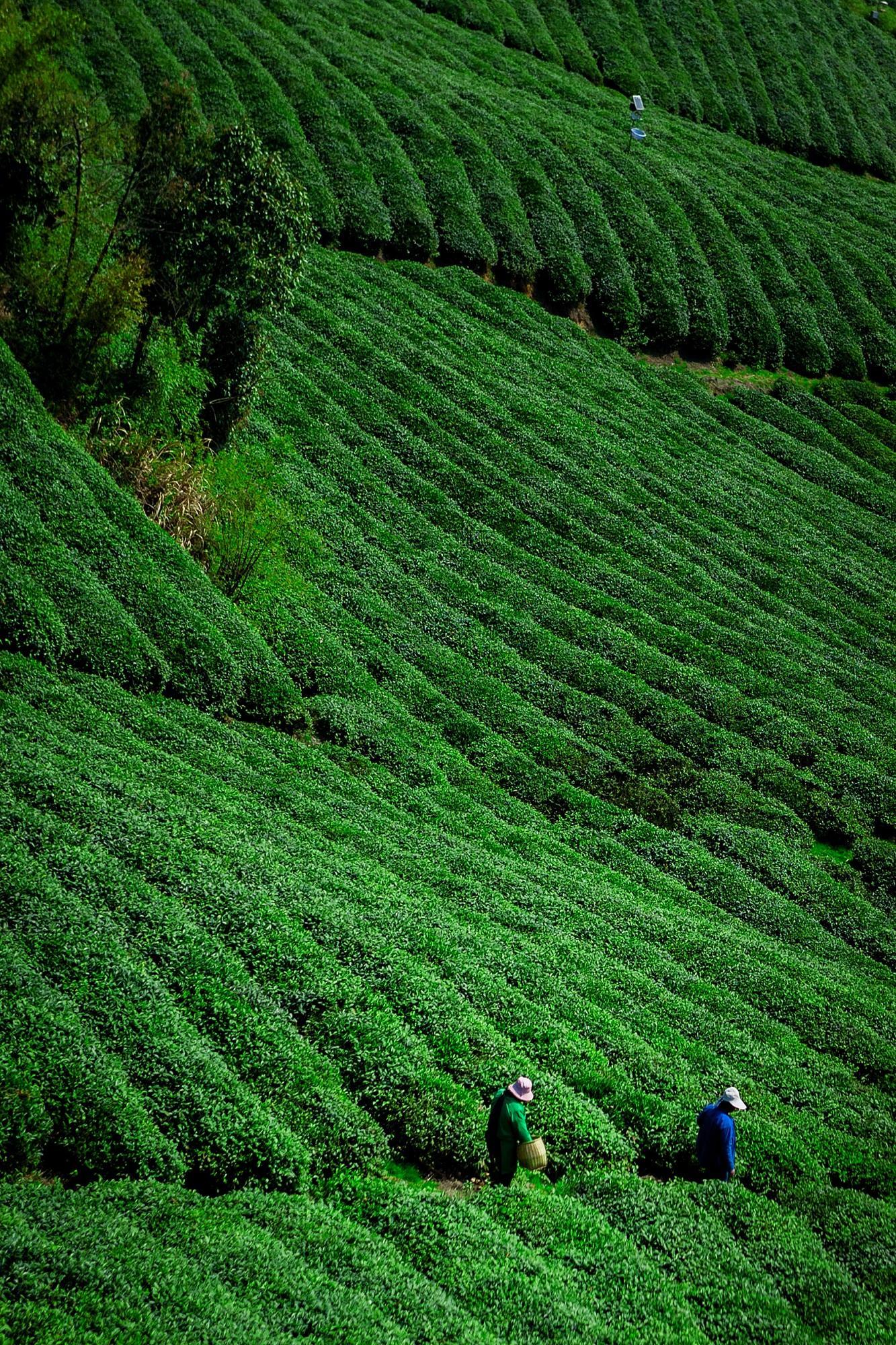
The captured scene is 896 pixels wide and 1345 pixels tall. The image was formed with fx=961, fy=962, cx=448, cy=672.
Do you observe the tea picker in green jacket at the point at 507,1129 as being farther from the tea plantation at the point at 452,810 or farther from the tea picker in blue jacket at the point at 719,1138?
the tea picker in blue jacket at the point at 719,1138

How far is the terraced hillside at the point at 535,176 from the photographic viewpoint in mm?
47562

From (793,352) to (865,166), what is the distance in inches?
1399

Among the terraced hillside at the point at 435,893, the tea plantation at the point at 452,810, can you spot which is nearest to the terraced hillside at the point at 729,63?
the tea plantation at the point at 452,810

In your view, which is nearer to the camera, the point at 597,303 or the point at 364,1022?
the point at 364,1022

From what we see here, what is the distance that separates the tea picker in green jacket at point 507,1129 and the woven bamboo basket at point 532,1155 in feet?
0.21

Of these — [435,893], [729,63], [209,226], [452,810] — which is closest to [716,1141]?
[435,893]

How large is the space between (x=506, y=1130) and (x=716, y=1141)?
10.6ft

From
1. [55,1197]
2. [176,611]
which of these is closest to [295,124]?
[176,611]

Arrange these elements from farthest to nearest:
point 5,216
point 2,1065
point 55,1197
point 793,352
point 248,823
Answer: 1. point 793,352
2. point 5,216
3. point 248,823
4. point 2,1065
5. point 55,1197

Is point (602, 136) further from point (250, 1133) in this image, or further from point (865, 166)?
point (250, 1133)

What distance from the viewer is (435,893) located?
61.8ft

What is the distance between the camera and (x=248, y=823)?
18.1 m

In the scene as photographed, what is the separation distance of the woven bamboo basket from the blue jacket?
253 centimetres

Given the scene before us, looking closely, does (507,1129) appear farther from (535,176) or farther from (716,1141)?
(535,176)
